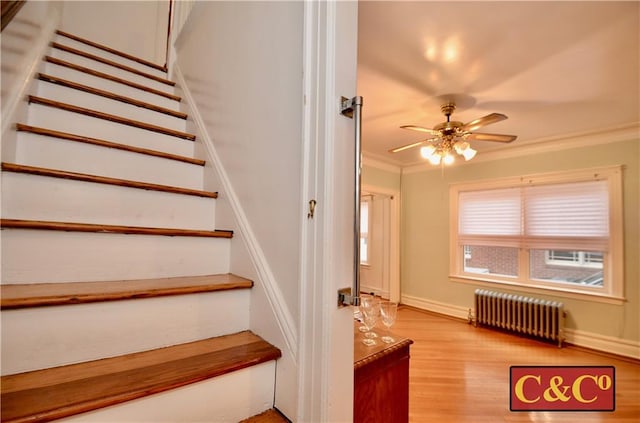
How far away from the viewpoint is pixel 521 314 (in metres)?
3.45

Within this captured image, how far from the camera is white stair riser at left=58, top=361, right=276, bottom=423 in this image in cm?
66

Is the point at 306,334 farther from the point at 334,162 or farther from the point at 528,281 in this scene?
the point at 528,281

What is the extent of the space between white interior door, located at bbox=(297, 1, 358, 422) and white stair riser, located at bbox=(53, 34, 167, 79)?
90.5 inches

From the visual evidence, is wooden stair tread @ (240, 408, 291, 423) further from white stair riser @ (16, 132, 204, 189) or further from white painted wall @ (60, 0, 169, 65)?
white painted wall @ (60, 0, 169, 65)

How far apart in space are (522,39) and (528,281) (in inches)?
118

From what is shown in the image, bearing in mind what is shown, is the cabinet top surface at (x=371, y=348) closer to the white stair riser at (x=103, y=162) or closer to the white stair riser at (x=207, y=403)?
the white stair riser at (x=207, y=403)

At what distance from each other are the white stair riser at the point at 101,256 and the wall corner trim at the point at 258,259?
17 cm

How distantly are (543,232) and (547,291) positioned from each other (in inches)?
28.0

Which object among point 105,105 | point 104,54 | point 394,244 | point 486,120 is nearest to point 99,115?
point 105,105

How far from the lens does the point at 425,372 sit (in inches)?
99.7

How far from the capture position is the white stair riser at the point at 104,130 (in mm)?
1346

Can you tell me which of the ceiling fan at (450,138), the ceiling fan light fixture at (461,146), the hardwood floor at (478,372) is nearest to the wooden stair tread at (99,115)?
the ceiling fan at (450,138)

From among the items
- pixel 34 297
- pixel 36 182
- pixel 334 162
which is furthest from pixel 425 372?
pixel 36 182

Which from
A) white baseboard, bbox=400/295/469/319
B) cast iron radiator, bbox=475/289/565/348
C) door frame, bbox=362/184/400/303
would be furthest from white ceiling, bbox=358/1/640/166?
white baseboard, bbox=400/295/469/319
